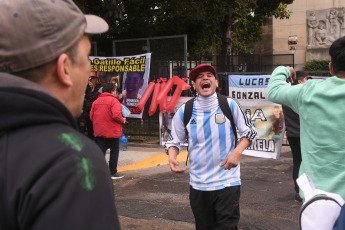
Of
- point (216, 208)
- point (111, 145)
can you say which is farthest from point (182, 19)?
point (216, 208)

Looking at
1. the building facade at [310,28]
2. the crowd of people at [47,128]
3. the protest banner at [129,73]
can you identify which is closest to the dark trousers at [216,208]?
the crowd of people at [47,128]

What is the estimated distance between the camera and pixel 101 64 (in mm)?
12266

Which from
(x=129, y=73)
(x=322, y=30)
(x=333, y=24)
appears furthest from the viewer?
(x=322, y=30)

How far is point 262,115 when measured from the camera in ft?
30.9

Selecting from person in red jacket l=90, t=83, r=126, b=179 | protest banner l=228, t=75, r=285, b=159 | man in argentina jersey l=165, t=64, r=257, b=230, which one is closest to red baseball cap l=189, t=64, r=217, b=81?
man in argentina jersey l=165, t=64, r=257, b=230

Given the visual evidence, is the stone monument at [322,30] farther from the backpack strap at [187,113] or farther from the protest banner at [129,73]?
the backpack strap at [187,113]

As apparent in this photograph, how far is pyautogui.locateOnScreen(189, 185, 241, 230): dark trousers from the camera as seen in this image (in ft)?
12.7

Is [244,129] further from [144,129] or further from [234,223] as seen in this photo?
[144,129]

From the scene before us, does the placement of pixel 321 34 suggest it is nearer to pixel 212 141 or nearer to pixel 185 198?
pixel 185 198

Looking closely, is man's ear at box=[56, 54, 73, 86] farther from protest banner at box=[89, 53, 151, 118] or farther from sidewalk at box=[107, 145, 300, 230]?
protest banner at box=[89, 53, 151, 118]

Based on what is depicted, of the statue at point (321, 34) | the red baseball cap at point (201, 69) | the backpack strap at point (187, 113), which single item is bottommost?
the backpack strap at point (187, 113)

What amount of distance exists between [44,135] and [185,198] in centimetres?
582

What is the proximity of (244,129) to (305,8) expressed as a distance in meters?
26.2

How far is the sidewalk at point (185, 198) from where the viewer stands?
5648mm
